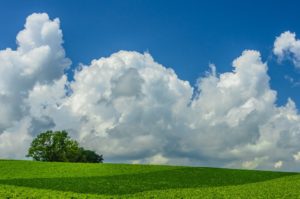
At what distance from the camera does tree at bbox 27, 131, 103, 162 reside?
112656 millimetres

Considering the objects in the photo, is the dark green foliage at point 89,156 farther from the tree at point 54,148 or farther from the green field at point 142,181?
the green field at point 142,181

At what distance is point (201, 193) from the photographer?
156 ft

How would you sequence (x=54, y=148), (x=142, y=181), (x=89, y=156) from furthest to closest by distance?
(x=89, y=156), (x=54, y=148), (x=142, y=181)

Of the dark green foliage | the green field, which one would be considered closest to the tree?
the dark green foliage

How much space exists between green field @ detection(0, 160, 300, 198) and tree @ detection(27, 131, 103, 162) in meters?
30.8

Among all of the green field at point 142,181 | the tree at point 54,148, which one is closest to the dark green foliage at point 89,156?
the tree at point 54,148

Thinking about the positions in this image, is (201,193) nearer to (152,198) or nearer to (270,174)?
(152,198)

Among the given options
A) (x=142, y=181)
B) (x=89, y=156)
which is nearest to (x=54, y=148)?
(x=89, y=156)

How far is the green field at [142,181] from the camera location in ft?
159

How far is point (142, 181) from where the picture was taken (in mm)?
62156

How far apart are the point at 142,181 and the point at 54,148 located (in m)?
55.7

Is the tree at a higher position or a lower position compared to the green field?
higher

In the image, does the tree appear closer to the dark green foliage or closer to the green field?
the dark green foliage

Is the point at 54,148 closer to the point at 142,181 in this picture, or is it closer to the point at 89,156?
the point at 89,156
